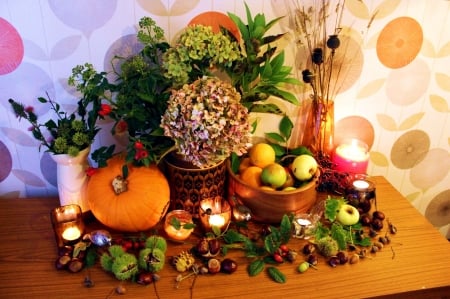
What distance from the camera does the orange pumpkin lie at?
99 cm

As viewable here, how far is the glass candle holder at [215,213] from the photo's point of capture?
1.02m

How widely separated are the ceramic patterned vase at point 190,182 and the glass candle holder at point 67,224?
247 millimetres

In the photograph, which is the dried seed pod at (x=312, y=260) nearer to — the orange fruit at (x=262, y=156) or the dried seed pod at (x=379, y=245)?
the dried seed pod at (x=379, y=245)

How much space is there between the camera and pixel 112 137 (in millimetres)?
1180

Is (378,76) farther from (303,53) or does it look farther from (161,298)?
(161,298)

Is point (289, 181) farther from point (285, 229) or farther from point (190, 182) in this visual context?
point (190, 182)

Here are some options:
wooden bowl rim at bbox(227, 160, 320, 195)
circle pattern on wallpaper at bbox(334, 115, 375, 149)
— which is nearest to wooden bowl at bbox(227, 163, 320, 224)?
wooden bowl rim at bbox(227, 160, 320, 195)

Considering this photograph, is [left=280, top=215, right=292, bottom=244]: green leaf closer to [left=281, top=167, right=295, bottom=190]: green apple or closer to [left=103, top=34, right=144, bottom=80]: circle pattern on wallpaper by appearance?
[left=281, top=167, right=295, bottom=190]: green apple

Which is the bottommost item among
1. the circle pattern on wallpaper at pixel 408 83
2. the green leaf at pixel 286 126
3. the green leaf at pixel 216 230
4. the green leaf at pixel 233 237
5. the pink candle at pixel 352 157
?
the green leaf at pixel 233 237

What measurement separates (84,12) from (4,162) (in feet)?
1.68

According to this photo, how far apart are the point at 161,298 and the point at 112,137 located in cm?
53

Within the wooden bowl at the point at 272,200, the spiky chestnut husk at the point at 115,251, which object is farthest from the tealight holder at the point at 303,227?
the spiky chestnut husk at the point at 115,251

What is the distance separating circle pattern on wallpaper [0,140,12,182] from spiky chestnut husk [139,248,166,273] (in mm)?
555

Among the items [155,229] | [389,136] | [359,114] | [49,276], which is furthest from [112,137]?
[389,136]
